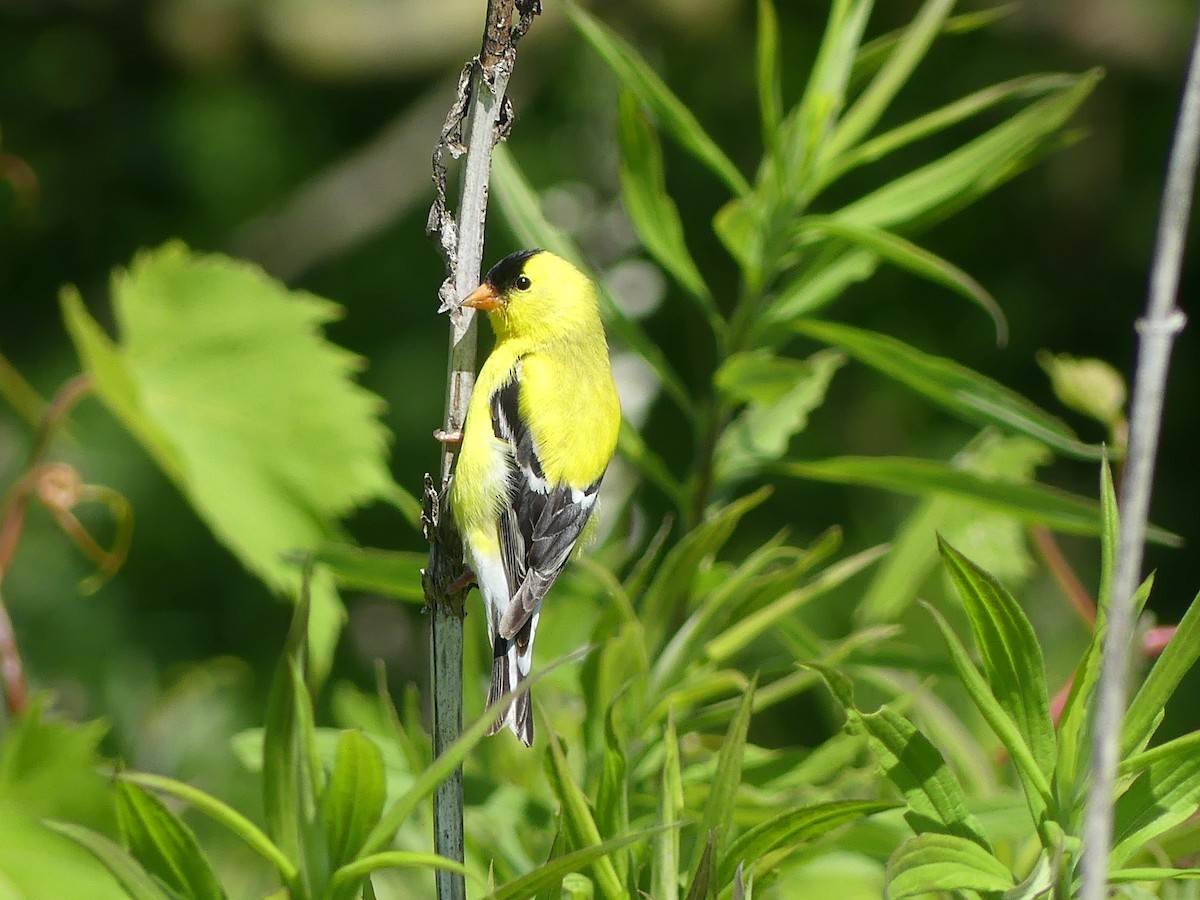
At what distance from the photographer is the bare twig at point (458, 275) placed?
3.18 ft

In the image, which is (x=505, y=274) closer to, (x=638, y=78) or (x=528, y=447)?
(x=528, y=447)

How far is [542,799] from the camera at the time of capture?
57.6 inches

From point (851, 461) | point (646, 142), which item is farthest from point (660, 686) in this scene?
point (646, 142)

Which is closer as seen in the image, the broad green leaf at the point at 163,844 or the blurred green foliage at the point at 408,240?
the broad green leaf at the point at 163,844

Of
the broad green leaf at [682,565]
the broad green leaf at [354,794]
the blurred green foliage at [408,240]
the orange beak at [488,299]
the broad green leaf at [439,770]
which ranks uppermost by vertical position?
the blurred green foliage at [408,240]

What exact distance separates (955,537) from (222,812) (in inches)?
45.8

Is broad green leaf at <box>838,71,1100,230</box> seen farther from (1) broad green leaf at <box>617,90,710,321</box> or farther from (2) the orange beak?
(2) the orange beak

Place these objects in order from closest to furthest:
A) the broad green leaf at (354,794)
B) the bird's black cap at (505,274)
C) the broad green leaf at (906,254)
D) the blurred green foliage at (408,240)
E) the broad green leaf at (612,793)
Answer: the broad green leaf at (354,794)
the broad green leaf at (612,793)
the broad green leaf at (906,254)
the bird's black cap at (505,274)
the blurred green foliage at (408,240)

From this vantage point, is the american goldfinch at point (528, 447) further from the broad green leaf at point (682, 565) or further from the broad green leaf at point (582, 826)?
the broad green leaf at point (582, 826)

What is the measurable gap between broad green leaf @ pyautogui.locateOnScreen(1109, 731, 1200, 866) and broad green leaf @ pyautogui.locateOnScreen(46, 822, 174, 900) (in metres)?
0.66

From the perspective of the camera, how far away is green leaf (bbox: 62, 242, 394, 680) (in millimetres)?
1823

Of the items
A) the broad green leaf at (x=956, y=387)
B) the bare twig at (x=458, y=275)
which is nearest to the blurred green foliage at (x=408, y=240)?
the broad green leaf at (x=956, y=387)

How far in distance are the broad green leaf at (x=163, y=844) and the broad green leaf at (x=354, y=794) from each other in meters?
0.10

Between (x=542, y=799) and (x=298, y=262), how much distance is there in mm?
2822
